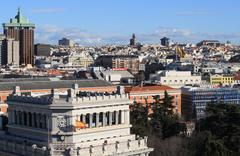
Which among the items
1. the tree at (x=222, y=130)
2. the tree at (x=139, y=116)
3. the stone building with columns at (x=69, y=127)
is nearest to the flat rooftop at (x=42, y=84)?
the tree at (x=139, y=116)

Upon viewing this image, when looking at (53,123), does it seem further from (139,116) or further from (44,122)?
(139,116)

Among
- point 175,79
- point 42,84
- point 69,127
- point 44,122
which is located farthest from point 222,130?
point 175,79

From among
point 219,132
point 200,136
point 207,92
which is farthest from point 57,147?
point 207,92

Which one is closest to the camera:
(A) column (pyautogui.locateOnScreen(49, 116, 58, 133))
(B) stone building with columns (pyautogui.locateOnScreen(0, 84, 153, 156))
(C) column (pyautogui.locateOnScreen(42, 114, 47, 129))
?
(B) stone building with columns (pyautogui.locateOnScreen(0, 84, 153, 156))

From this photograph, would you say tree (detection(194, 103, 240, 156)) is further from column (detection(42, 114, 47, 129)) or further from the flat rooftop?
the flat rooftop

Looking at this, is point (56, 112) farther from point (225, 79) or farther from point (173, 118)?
point (225, 79)

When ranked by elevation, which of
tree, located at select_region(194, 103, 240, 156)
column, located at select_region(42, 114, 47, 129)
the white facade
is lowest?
tree, located at select_region(194, 103, 240, 156)

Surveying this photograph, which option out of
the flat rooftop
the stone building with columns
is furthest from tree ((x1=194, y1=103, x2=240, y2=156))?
the flat rooftop

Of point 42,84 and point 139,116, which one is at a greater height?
point 42,84

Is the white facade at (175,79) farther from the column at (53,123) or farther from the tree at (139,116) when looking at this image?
the column at (53,123)
